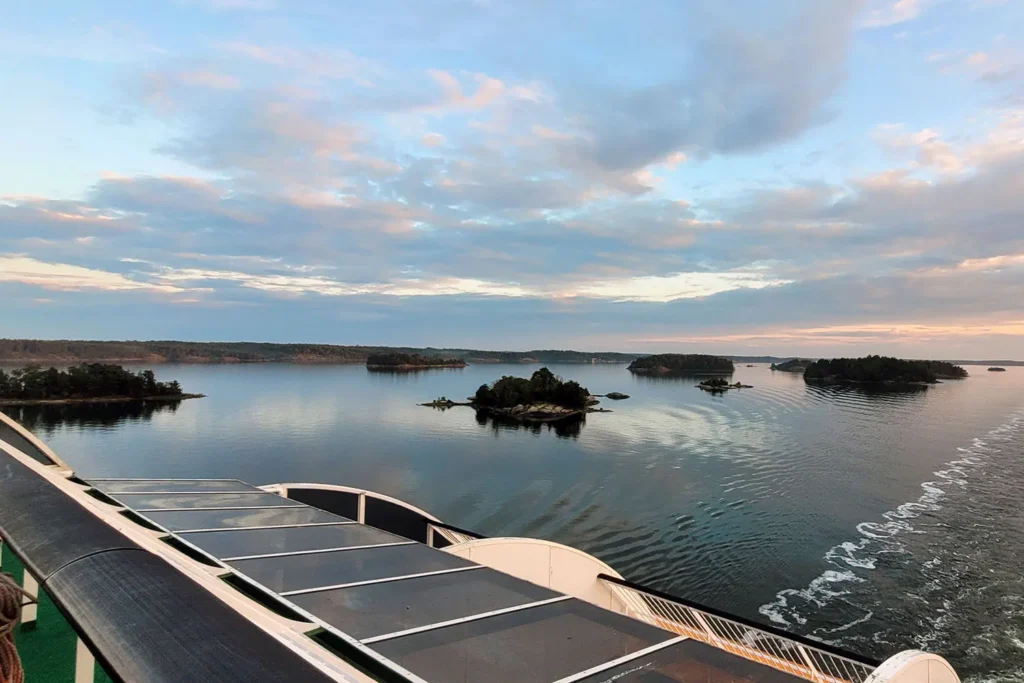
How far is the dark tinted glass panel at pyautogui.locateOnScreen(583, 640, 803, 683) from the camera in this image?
9.95 ft

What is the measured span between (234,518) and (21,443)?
218cm

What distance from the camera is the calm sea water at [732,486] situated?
47.9 feet

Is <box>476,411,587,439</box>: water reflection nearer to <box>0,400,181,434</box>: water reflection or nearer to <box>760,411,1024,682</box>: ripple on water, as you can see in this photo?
<box>760,411,1024,682</box>: ripple on water

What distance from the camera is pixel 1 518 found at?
1.67 m

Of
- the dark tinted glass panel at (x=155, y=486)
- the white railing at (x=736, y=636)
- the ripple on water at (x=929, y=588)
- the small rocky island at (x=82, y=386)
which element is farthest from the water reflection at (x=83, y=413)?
the ripple on water at (x=929, y=588)

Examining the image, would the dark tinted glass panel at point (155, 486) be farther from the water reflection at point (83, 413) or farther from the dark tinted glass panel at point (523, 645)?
the water reflection at point (83, 413)

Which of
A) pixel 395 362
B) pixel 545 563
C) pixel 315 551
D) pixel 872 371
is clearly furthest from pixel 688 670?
pixel 395 362

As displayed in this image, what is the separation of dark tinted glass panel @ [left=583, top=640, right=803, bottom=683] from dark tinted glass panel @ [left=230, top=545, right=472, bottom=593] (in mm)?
2146

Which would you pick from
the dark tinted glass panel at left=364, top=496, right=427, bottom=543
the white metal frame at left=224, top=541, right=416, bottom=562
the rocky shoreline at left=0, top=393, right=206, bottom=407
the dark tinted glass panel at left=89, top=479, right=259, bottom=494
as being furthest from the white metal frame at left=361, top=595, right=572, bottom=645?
the rocky shoreline at left=0, top=393, right=206, bottom=407

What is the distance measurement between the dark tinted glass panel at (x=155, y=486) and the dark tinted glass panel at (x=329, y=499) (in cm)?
175

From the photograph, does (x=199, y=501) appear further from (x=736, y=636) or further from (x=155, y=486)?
(x=736, y=636)

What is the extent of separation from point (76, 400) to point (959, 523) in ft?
277

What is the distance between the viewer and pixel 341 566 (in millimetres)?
4883

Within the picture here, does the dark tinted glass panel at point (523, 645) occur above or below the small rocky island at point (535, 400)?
above
